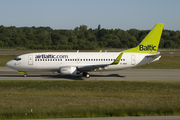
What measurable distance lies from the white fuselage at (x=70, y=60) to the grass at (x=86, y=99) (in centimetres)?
612

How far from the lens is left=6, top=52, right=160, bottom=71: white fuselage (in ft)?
113

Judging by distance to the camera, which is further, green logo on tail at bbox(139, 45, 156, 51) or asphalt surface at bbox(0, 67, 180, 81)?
green logo on tail at bbox(139, 45, 156, 51)

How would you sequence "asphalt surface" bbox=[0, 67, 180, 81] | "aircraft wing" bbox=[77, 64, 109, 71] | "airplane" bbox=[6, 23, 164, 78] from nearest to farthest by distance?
1. "aircraft wing" bbox=[77, 64, 109, 71]
2. "asphalt surface" bbox=[0, 67, 180, 81]
3. "airplane" bbox=[6, 23, 164, 78]

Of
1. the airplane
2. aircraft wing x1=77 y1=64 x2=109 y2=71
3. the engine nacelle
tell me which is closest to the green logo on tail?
the airplane

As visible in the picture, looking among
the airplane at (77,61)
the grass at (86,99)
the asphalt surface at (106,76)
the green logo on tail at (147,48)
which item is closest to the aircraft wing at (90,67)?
the airplane at (77,61)

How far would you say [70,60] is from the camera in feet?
114

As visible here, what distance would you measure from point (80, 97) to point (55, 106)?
12.4 ft

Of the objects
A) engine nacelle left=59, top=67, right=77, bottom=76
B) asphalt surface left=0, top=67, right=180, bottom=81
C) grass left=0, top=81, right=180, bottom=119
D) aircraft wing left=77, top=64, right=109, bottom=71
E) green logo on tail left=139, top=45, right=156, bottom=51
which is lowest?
grass left=0, top=81, right=180, bottom=119

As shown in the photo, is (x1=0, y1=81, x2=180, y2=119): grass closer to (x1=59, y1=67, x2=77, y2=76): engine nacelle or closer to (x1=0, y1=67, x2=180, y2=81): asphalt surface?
(x1=59, y1=67, x2=77, y2=76): engine nacelle

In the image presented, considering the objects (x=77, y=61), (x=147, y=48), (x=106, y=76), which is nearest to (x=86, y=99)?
(x=77, y=61)

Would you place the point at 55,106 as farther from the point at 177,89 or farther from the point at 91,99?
the point at 177,89

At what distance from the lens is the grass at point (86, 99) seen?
16484 mm

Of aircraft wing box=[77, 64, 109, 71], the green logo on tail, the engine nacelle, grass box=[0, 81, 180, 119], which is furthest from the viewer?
the green logo on tail

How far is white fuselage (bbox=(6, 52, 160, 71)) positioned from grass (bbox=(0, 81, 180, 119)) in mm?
6118
